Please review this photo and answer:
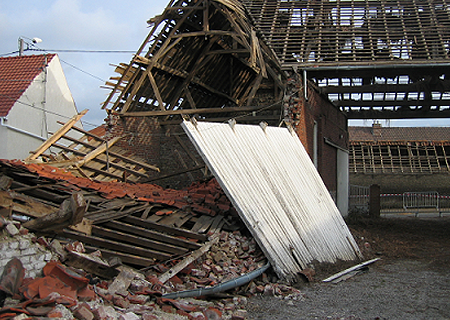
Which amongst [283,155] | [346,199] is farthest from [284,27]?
[346,199]

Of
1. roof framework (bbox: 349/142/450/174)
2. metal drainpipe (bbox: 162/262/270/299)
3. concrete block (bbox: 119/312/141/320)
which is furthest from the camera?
roof framework (bbox: 349/142/450/174)

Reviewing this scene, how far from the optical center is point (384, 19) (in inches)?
618

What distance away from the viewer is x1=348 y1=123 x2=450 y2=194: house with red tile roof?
1161 inches

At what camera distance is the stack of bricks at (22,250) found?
5355 mm

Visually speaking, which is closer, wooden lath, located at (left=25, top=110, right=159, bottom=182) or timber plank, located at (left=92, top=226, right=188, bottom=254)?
timber plank, located at (left=92, top=226, right=188, bottom=254)

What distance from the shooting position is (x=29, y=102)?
2142cm

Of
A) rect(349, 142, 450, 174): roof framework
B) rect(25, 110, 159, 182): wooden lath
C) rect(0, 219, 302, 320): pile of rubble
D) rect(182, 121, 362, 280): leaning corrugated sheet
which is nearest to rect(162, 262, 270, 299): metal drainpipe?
rect(0, 219, 302, 320): pile of rubble

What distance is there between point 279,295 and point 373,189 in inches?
583

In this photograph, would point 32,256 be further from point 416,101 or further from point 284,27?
point 416,101

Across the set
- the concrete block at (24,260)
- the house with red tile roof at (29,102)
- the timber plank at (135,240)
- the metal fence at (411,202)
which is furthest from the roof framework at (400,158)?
the concrete block at (24,260)

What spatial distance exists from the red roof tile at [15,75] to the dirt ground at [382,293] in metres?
17.6

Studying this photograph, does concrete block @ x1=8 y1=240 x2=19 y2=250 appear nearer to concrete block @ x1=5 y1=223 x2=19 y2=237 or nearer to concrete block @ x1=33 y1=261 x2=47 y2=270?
concrete block @ x1=5 y1=223 x2=19 y2=237

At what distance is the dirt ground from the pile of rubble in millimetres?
426

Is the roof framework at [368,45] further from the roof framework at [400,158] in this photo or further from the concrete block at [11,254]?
the roof framework at [400,158]
